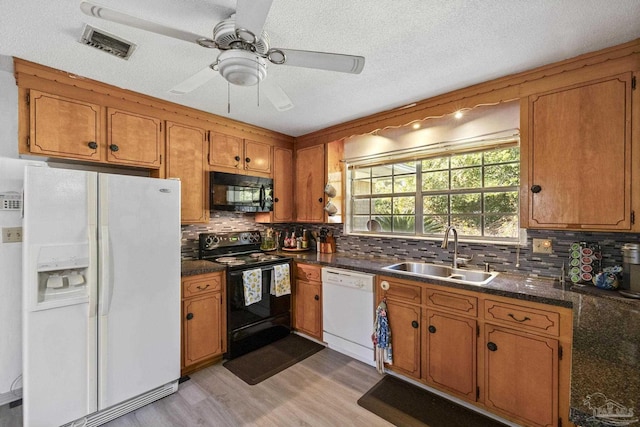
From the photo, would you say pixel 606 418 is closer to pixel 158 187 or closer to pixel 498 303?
pixel 498 303

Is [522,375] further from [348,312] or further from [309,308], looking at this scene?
[309,308]

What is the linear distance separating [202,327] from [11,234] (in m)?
1.48

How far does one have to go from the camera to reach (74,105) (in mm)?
2158

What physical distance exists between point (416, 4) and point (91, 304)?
255cm

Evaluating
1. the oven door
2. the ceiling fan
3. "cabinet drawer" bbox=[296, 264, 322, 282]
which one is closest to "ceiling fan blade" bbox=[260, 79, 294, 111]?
the ceiling fan

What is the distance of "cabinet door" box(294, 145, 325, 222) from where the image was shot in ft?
11.5

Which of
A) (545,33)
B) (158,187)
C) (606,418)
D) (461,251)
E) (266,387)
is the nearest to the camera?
(606,418)

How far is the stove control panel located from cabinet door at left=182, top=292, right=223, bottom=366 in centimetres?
66

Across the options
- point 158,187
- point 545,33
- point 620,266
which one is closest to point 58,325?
point 158,187

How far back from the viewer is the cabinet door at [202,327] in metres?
2.42

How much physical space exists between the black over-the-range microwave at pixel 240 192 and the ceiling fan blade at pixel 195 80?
133 centimetres

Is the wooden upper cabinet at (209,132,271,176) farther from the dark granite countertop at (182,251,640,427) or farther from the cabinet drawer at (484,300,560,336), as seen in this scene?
the cabinet drawer at (484,300,560,336)

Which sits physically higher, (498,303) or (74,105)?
(74,105)

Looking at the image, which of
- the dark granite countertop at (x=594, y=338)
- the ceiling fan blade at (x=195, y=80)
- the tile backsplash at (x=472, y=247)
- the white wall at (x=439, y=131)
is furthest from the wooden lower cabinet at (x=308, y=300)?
the ceiling fan blade at (x=195, y=80)
